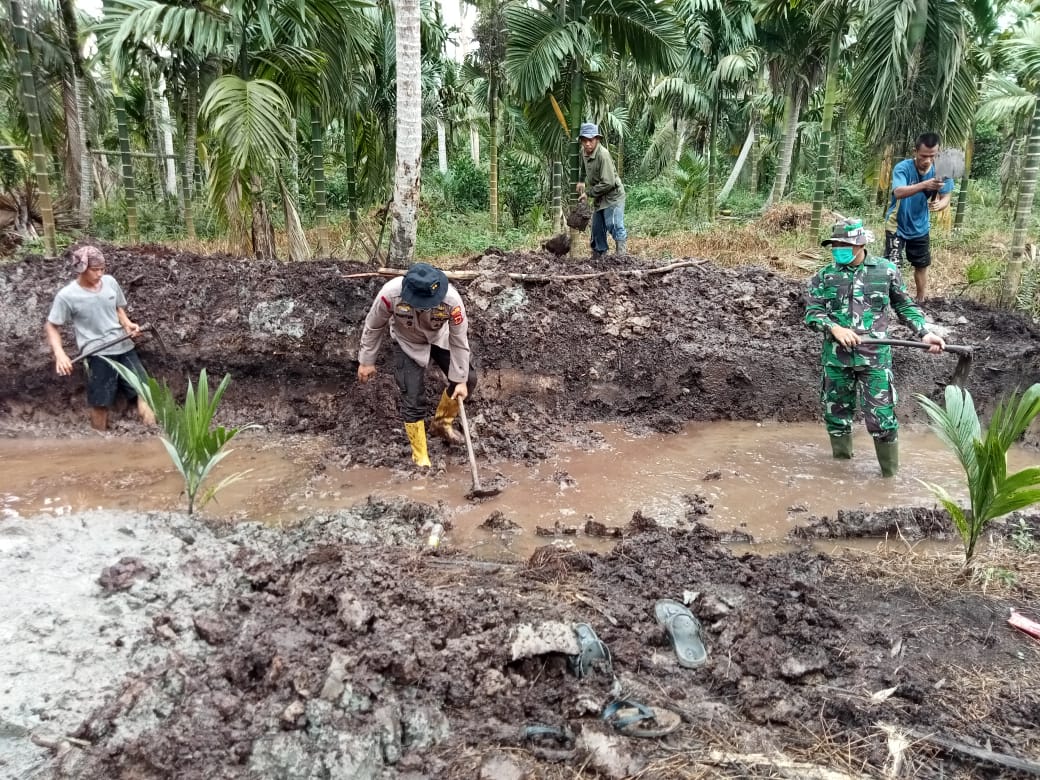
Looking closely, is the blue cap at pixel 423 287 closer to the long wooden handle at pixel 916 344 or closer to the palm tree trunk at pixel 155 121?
the long wooden handle at pixel 916 344

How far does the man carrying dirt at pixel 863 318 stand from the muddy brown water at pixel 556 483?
61cm

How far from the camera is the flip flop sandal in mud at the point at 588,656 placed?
2.63 metres

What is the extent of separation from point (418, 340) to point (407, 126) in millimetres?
2271

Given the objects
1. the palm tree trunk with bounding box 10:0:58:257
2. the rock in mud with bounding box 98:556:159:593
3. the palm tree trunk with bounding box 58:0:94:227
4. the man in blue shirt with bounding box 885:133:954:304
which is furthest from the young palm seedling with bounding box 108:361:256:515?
the palm tree trunk with bounding box 58:0:94:227

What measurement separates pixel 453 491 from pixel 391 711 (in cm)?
265

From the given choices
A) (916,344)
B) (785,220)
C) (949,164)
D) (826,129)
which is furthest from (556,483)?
(785,220)

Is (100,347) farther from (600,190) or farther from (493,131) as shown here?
(493,131)

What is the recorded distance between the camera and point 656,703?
2480 mm

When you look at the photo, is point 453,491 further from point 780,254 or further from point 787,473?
point 780,254

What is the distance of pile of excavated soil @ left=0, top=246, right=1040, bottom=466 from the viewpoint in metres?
6.33

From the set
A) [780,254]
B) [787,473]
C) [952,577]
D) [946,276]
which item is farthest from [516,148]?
[952,577]

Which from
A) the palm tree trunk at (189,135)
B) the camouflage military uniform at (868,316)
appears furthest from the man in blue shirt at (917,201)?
the palm tree trunk at (189,135)

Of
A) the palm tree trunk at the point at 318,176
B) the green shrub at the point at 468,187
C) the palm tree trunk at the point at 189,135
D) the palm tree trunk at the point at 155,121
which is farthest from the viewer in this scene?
the green shrub at the point at 468,187

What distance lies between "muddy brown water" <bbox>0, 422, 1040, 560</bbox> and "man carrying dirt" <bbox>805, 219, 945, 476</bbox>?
0.61 m
